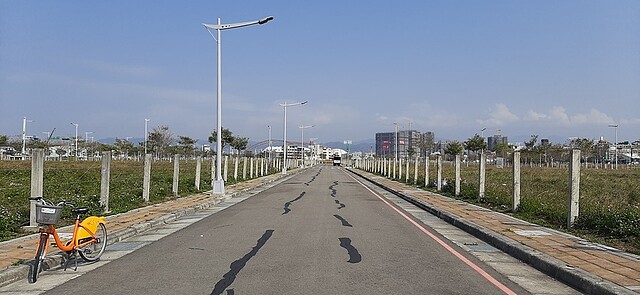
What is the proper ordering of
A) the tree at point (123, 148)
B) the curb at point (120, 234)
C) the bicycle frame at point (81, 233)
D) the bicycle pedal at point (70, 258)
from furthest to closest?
1. the tree at point (123, 148)
2. the bicycle pedal at point (70, 258)
3. the bicycle frame at point (81, 233)
4. the curb at point (120, 234)

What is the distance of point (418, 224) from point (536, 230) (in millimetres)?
3430

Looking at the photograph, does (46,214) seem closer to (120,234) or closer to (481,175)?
(120,234)

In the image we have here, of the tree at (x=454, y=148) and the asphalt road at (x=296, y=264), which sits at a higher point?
the tree at (x=454, y=148)

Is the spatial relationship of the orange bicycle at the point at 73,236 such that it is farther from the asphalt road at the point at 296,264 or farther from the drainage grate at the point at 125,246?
the drainage grate at the point at 125,246

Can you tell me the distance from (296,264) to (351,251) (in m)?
1.81

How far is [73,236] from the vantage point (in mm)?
9789

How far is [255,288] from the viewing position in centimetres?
807

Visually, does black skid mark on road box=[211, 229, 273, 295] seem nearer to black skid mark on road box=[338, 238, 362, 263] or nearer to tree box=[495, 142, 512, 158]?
black skid mark on road box=[338, 238, 362, 263]

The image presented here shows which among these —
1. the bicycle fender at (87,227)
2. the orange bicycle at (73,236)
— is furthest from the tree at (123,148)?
the bicycle fender at (87,227)

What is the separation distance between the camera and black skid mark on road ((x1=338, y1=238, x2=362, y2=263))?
1052cm

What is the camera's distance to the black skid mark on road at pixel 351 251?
34.5ft

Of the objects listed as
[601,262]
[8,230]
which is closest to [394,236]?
[601,262]

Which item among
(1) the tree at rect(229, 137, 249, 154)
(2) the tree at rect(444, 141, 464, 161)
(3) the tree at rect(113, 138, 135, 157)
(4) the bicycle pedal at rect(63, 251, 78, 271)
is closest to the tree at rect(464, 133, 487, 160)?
(2) the tree at rect(444, 141, 464, 161)

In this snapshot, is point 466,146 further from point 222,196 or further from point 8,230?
point 8,230
